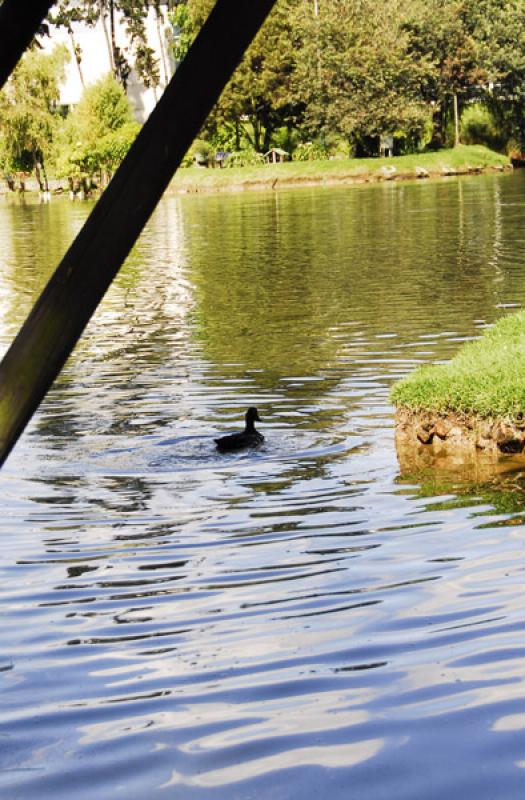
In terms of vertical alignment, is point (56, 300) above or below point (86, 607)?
above

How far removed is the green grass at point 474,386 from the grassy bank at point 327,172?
68040mm

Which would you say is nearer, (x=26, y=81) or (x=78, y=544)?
(x=78, y=544)

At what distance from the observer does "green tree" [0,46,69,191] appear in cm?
8281

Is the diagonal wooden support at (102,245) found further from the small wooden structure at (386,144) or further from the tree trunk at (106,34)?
the tree trunk at (106,34)

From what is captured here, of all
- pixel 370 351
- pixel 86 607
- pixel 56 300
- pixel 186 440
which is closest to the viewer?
pixel 56 300

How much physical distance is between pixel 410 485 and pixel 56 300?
6802mm

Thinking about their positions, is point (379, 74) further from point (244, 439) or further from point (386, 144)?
point (244, 439)

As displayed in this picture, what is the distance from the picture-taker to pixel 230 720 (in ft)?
17.8

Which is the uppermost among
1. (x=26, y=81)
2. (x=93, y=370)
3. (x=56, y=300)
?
(x=26, y=81)

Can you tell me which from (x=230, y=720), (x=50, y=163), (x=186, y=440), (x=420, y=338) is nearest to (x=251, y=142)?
(x=50, y=163)

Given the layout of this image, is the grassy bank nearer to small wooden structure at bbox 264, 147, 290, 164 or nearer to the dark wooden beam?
small wooden structure at bbox 264, 147, 290, 164

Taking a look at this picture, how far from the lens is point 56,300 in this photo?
12.6 ft

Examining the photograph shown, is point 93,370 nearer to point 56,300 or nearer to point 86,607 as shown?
point 86,607

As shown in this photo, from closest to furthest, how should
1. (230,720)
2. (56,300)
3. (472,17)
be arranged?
1. (56,300)
2. (230,720)
3. (472,17)
